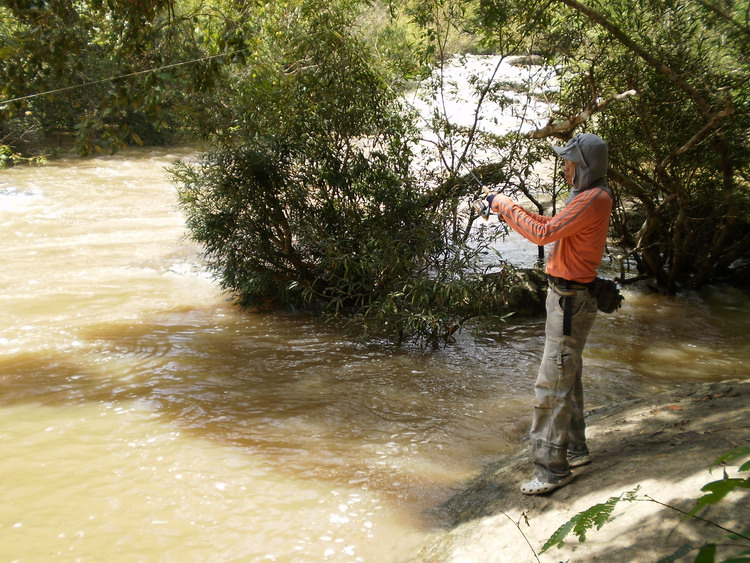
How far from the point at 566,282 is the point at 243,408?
11.5ft

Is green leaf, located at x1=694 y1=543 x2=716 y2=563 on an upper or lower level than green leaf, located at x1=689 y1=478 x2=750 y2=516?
lower

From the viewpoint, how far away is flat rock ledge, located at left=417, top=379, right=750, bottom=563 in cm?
283

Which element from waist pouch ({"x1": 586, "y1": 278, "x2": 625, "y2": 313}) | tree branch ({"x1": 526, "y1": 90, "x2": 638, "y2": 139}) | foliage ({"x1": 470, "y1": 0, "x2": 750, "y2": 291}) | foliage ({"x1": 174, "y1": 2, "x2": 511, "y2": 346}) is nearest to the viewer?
waist pouch ({"x1": 586, "y1": 278, "x2": 625, "y2": 313})

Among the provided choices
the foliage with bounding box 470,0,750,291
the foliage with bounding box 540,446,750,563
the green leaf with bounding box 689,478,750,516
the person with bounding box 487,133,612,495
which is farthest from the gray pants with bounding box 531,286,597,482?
the foliage with bounding box 470,0,750,291

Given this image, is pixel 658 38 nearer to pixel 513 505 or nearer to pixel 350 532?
pixel 513 505

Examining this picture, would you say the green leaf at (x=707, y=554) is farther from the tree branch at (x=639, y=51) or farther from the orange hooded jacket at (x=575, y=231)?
the tree branch at (x=639, y=51)

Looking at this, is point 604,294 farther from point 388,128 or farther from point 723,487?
point 388,128

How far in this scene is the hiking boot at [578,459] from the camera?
383 cm

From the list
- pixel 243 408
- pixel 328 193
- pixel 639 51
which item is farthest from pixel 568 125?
pixel 243 408

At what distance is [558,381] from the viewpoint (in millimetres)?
3547

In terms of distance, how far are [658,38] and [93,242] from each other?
10587 mm

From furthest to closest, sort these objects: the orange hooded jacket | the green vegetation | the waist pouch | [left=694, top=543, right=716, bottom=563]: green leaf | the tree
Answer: the green vegetation → the tree → the waist pouch → the orange hooded jacket → [left=694, top=543, right=716, bottom=563]: green leaf

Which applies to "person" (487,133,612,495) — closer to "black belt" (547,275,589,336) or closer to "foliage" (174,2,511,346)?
"black belt" (547,275,589,336)

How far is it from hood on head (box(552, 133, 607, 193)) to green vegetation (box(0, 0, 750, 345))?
2.75 m
